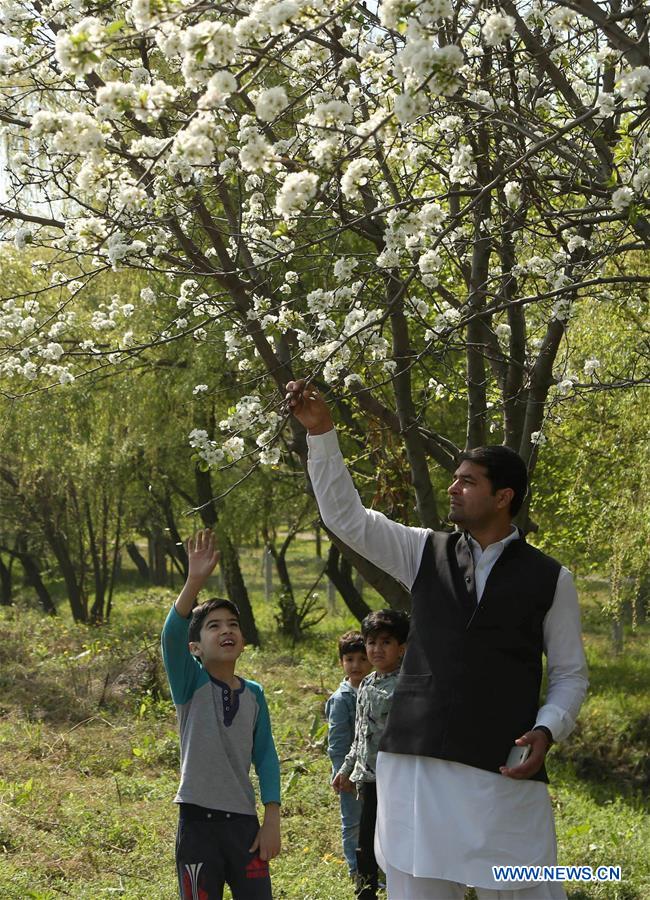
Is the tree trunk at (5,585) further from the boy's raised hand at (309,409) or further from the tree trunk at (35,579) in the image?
the boy's raised hand at (309,409)

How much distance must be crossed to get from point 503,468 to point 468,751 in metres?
0.91

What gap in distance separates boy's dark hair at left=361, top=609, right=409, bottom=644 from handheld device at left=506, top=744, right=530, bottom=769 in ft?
6.16

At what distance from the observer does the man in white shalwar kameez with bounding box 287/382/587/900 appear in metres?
3.20

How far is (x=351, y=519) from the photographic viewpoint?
11.7ft

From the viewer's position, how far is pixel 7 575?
97.7ft

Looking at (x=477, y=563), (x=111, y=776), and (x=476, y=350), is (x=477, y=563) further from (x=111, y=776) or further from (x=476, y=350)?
(x=111, y=776)

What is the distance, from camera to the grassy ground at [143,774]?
616 centimetres

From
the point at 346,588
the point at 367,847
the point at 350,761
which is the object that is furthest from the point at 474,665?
the point at 346,588

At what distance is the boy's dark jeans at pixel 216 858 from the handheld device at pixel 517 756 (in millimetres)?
1126

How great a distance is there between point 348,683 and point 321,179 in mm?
2855

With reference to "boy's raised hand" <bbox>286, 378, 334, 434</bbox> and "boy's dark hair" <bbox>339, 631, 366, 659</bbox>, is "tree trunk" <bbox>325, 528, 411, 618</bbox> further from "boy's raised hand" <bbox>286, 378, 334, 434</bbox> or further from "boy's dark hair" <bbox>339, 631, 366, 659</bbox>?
"boy's raised hand" <bbox>286, 378, 334, 434</bbox>

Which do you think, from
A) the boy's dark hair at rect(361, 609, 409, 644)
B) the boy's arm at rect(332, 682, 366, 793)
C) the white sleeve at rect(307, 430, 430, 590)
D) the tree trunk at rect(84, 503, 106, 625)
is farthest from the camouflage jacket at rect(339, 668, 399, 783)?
the tree trunk at rect(84, 503, 106, 625)

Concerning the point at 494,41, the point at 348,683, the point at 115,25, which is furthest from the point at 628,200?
the point at 348,683

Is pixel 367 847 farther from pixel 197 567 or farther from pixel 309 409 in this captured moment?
pixel 309 409
